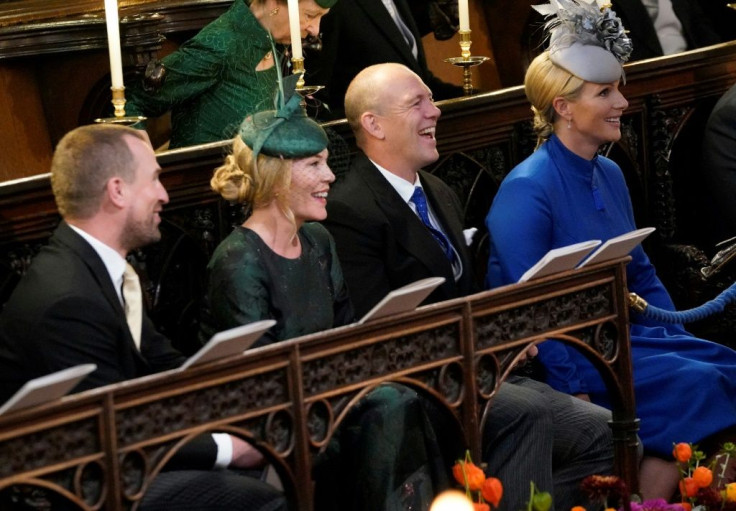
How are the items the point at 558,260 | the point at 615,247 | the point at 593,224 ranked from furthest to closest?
the point at 593,224
the point at 615,247
the point at 558,260

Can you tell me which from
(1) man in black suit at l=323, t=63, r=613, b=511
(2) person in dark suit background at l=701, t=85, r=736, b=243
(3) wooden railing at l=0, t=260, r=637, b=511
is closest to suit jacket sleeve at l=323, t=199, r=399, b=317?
(1) man in black suit at l=323, t=63, r=613, b=511

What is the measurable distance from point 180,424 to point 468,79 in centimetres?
290

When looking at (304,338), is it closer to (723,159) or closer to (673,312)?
(673,312)

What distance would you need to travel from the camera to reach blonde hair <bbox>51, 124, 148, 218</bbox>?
379cm

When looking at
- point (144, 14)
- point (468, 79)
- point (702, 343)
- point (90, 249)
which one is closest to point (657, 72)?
point (468, 79)

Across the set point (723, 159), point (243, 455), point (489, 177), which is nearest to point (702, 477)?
point (243, 455)

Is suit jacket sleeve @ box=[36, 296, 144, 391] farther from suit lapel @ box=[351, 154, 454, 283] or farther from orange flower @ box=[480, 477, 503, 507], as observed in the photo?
suit lapel @ box=[351, 154, 454, 283]

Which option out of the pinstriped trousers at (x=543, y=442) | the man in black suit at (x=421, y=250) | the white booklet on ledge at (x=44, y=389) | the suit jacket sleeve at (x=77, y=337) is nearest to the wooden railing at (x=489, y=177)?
the man in black suit at (x=421, y=250)

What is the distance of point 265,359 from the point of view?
3465 millimetres

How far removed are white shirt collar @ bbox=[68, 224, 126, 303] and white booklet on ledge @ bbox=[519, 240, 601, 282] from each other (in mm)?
1032

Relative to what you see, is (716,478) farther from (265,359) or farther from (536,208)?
(265,359)

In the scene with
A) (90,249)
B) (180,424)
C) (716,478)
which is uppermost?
(90,249)

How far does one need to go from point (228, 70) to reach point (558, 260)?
67.2 inches

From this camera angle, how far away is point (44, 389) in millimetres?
2990
